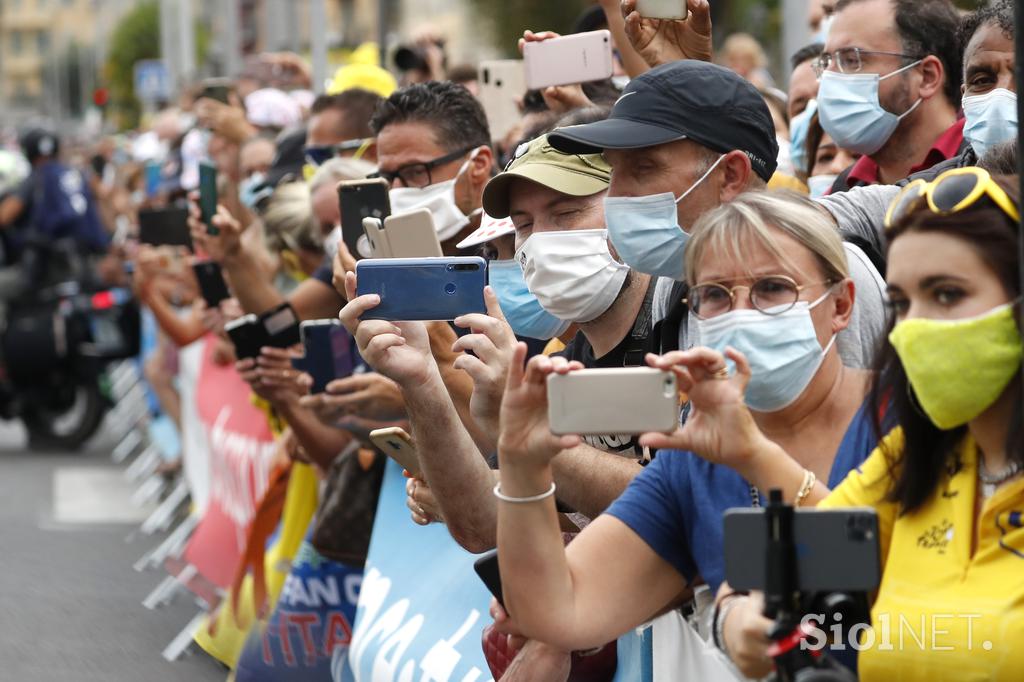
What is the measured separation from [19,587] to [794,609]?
304 inches

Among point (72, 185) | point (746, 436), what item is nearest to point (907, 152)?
point (746, 436)

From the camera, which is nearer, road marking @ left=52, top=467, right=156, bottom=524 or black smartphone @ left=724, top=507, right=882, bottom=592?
black smartphone @ left=724, top=507, right=882, bottom=592

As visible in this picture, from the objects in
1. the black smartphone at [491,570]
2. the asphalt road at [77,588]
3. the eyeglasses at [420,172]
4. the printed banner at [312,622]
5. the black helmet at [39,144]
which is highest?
the eyeglasses at [420,172]

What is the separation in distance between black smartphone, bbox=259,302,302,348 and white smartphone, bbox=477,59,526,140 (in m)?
1.16

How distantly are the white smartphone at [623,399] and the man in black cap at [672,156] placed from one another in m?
1.24

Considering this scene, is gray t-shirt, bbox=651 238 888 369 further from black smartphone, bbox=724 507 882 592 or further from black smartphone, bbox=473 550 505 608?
black smartphone, bbox=724 507 882 592

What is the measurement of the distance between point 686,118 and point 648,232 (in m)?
0.27

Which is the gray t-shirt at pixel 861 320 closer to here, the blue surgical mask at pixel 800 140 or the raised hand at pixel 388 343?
the raised hand at pixel 388 343

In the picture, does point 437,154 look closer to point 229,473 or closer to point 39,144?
point 229,473

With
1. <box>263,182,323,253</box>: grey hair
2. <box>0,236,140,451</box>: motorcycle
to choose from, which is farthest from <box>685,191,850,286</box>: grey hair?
<box>0,236,140,451</box>: motorcycle

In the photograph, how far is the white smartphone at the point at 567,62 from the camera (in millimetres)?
5855

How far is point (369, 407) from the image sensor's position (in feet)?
18.4

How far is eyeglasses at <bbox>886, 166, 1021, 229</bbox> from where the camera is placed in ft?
9.21

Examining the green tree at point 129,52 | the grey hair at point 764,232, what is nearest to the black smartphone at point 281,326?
the grey hair at point 764,232
